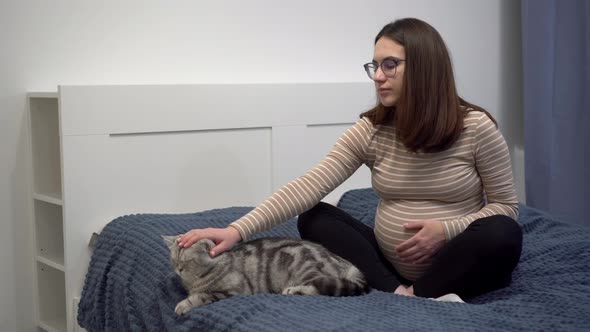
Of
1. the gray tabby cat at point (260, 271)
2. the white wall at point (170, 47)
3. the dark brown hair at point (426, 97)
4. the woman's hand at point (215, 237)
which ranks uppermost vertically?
the white wall at point (170, 47)

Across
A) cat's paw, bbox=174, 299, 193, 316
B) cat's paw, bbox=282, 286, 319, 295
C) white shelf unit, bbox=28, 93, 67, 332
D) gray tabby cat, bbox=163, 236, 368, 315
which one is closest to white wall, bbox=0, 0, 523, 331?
white shelf unit, bbox=28, 93, 67, 332

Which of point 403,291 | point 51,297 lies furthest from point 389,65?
point 51,297

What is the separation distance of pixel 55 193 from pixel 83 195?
0.15 metres

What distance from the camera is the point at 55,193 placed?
7.18ft

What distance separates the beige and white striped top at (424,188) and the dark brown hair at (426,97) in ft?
0.14

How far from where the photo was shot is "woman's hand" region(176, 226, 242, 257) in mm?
1591

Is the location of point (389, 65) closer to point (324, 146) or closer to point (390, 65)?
point (390, 65)

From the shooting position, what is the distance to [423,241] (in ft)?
5.43

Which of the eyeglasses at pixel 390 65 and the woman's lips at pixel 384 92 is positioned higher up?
the eyeglasses at pixel 390 65

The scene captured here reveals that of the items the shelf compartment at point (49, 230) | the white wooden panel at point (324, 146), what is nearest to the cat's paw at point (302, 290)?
the shelf compartment at point (49, 230)

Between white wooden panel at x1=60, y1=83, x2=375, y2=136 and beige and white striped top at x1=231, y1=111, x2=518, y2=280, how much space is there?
24.4 inches

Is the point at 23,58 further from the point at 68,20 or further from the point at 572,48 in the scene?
the point at 572,48

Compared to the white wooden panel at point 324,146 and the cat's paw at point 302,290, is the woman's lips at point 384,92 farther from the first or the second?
the white wooden panel at point 324,146

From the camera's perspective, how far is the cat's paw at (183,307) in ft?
4.96
